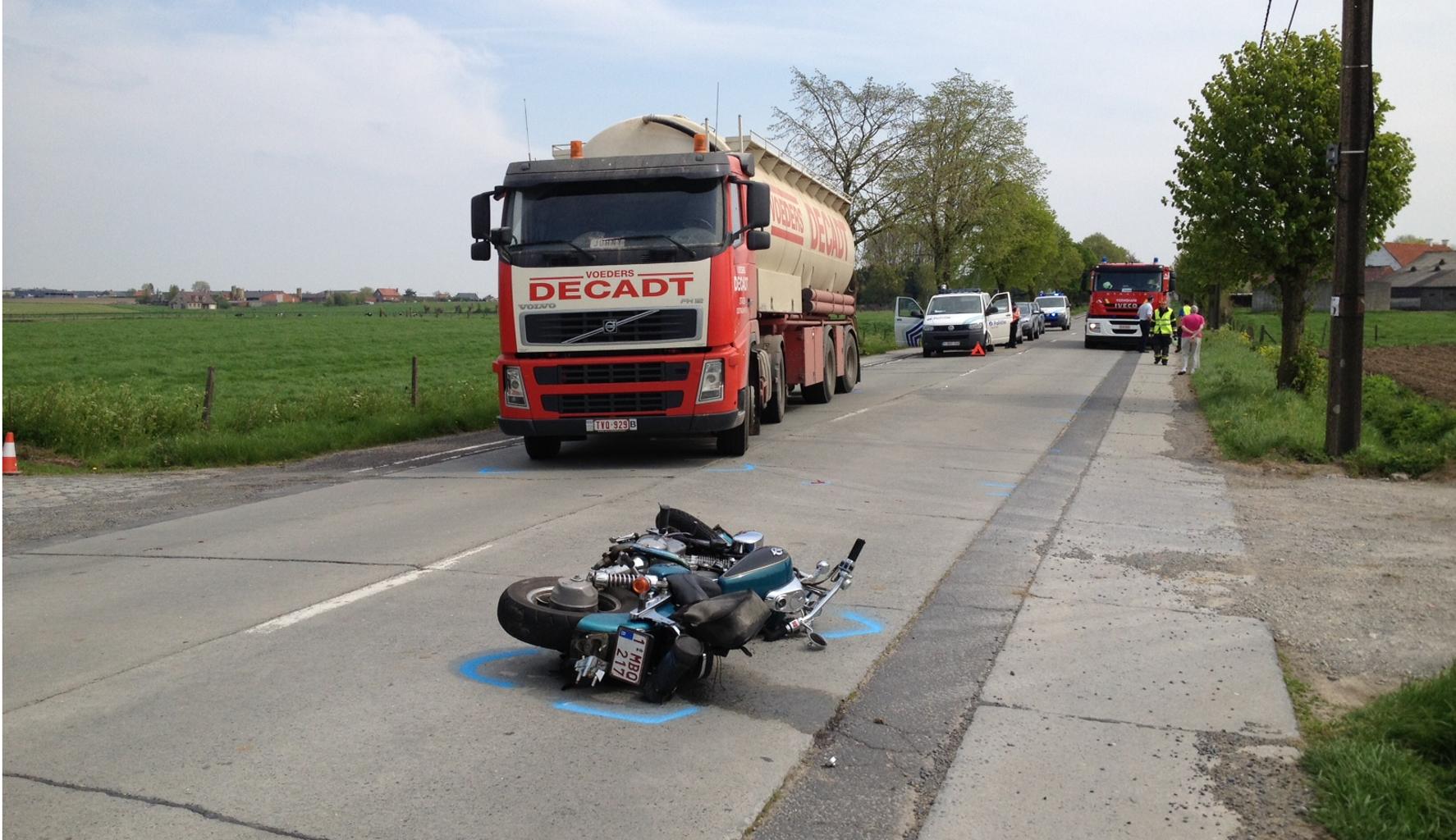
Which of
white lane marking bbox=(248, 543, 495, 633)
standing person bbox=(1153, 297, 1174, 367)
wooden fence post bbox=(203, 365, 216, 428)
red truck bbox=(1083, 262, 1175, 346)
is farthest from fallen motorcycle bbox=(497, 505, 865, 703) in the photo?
red truck bbox=(1083, 262, 1175, 346)

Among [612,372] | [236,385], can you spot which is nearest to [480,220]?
[612,372]

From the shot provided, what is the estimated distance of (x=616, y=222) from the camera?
13.0 meters

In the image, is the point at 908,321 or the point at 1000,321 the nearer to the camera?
the point at 1000,321

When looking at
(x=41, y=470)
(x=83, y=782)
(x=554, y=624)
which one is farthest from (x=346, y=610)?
(x=41, y=470)

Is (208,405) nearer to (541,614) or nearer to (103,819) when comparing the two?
(541,614)

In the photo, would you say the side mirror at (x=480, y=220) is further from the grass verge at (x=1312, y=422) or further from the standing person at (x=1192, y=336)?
the standing person at (x=1192, y=336)

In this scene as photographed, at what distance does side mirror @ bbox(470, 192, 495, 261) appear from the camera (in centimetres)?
1314

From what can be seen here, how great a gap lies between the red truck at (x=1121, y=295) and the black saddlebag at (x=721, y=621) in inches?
1514

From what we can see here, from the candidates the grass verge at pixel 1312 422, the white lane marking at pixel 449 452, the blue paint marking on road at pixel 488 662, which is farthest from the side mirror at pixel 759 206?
the blue paint marking on road at pixel 488 662

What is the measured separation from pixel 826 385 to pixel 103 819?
59.0ft

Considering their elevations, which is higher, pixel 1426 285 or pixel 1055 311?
pixel 1426 285

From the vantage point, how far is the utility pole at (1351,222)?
13336 mm

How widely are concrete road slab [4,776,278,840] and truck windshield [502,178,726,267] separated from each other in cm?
917

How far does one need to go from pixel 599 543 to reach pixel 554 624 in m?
2.98
